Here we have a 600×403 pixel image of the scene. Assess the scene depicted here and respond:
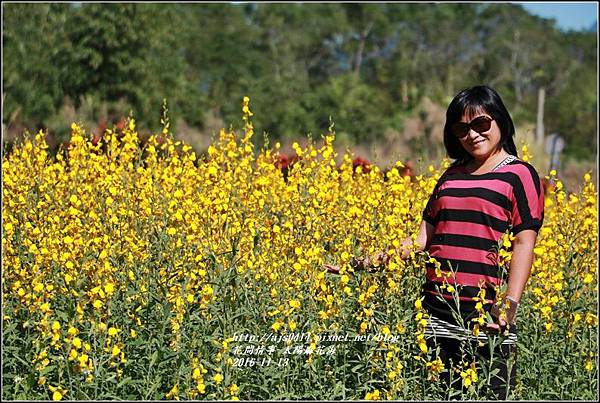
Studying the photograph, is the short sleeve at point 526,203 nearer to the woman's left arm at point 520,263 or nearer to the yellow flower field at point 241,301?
the woman's left arm at point 520,263

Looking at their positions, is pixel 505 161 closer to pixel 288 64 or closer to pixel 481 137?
pixel 481 137

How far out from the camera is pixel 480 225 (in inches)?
131

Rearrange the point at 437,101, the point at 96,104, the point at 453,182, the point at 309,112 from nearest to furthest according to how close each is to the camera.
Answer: the point at 453,182
the point at 96,104
the point at 437,101
the point at 309,112

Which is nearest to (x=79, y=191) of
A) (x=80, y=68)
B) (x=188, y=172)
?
(x=188, y=172)

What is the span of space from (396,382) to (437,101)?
24161mm

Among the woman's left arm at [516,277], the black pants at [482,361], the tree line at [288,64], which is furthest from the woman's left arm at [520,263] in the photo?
the tree line at [288,64]

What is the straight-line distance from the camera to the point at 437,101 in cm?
2677

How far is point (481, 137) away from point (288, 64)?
40151 mm

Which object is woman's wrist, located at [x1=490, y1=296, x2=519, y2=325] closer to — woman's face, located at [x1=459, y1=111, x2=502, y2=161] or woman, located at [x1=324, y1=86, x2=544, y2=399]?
woman, located at [x1=324, y1=86, x2=544, y2=399]

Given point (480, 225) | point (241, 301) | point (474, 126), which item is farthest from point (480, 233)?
point (241, 301)

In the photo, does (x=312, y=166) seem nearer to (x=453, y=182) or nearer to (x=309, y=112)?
(x=453, y=182)

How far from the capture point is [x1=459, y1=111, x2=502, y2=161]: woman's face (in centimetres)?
342

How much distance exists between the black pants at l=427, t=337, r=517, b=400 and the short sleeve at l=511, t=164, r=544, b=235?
0.49 metres

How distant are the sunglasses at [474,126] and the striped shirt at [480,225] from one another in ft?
0.58
